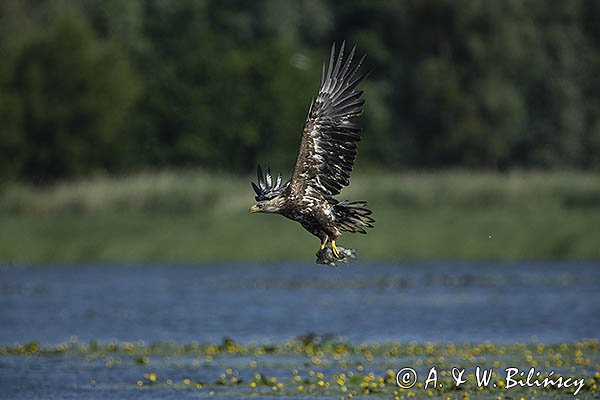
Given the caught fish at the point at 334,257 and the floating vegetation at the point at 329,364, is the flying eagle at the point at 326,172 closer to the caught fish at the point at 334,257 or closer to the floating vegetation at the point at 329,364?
the caught fish at the point at 334,257

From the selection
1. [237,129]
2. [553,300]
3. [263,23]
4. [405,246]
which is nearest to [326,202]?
[553,300]

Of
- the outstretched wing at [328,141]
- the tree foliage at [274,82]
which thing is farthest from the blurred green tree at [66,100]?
the outstretched wing at [328,141]

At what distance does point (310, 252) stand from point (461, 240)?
4.63 meters

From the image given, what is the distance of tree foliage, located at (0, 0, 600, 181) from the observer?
63.8m

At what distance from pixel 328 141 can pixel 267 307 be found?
15.5 meters

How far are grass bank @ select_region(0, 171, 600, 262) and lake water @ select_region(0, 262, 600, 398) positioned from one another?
70 cm

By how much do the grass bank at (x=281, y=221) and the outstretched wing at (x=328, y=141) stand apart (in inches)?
965

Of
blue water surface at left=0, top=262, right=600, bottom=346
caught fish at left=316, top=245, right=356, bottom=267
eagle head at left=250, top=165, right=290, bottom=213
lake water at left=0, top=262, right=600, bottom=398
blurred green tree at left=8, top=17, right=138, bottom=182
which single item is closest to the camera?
caught fish at left=316, top=245, right=356, bottom=267

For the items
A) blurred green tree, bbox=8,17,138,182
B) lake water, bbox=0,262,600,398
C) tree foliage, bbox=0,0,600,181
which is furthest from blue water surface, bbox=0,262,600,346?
tree foliage, bbox=0,0,600,181

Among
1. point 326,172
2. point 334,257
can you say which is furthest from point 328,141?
point 334,257

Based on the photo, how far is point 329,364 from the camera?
75.3 feet

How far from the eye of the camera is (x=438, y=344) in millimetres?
25469

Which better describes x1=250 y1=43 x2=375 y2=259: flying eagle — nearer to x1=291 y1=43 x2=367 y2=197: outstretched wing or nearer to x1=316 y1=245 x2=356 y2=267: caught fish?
x1=291 y1=43 x2=367 y2=197: outstretched wing

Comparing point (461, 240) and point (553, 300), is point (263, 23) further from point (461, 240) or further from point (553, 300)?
point (553, 300)
